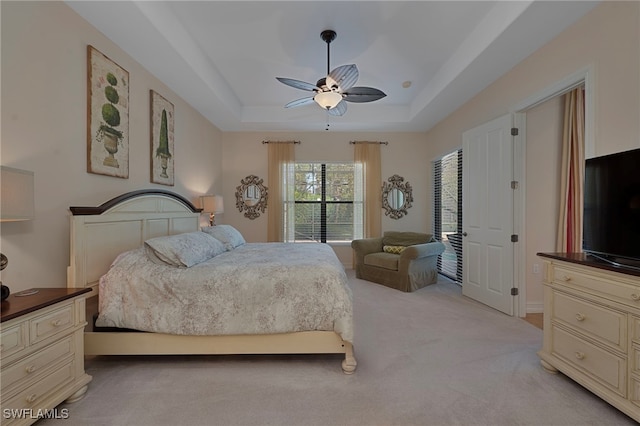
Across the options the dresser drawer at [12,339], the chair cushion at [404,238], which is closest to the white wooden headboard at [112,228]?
the dresser drawer at [12,339]

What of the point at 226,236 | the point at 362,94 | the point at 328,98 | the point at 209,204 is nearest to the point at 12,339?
the point at 226,236

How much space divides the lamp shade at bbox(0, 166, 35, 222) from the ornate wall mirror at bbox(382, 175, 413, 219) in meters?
5.03

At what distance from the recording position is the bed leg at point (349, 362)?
6.86 feet

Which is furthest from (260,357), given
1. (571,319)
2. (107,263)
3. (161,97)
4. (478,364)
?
(161,97)

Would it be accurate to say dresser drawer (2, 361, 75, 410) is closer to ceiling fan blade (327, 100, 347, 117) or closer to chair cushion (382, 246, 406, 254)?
ceiling fan blade (327, 100, 347, 117)

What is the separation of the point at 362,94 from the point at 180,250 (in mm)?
2361

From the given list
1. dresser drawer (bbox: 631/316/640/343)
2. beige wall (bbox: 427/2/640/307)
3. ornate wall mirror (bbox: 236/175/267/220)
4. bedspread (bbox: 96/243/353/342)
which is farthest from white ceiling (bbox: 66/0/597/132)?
dresser drawer (bbox: 631/316/640/343)

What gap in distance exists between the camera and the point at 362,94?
3.03 m

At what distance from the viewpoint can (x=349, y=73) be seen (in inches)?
105

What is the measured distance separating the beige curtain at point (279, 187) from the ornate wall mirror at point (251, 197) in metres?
0.16

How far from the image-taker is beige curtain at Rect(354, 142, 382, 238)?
18.5ft

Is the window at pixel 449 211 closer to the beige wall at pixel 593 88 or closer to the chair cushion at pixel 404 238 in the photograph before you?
the chair cushion at pixel 404 238

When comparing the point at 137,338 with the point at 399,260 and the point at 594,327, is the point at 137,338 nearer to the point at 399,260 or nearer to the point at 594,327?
the point at 594,327

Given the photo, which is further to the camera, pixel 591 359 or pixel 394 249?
pixel 394 249
